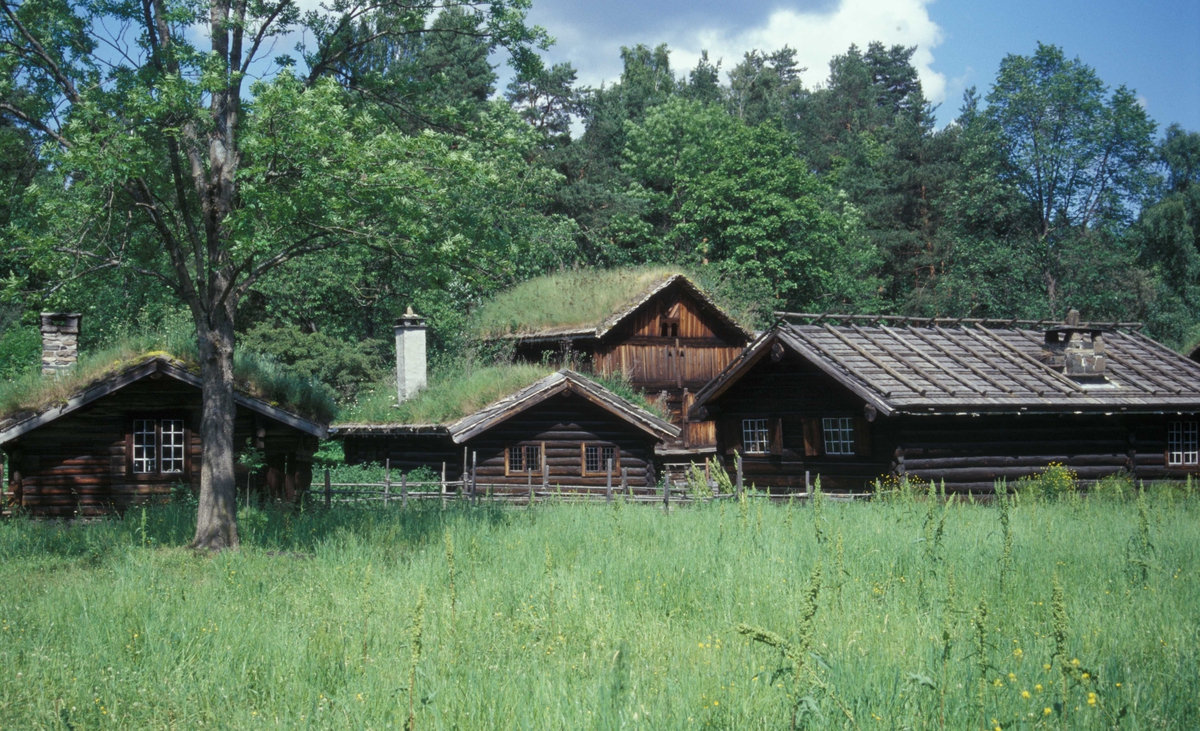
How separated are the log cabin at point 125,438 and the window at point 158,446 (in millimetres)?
22

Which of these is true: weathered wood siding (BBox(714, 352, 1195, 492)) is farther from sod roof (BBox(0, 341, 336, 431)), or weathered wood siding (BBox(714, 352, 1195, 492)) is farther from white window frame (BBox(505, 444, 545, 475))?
sod roof (BBox(0, 341, 336, 431))

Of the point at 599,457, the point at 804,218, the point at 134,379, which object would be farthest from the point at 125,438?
the point at 804,218

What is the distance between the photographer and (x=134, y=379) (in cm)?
1942

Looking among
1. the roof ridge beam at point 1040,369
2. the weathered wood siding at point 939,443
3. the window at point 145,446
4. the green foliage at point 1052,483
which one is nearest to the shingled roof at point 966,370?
the roof ridge beam at point 1040,369

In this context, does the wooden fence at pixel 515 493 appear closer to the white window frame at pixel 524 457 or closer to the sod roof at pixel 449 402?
the white window frame at pixel 524 457

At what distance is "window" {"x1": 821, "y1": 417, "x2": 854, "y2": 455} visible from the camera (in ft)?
73.1

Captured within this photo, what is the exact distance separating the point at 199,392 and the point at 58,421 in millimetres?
2882

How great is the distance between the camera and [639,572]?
1019 cm

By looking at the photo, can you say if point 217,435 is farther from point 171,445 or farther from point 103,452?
point 103,452

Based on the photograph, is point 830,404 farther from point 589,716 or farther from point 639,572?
point 589,716

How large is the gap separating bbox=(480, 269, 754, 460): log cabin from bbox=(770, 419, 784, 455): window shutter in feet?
28.8

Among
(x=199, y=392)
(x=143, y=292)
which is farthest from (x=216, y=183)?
(x=199, y=392)

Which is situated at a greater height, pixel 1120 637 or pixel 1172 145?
pixel 1172 145

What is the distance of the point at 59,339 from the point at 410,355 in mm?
10549
